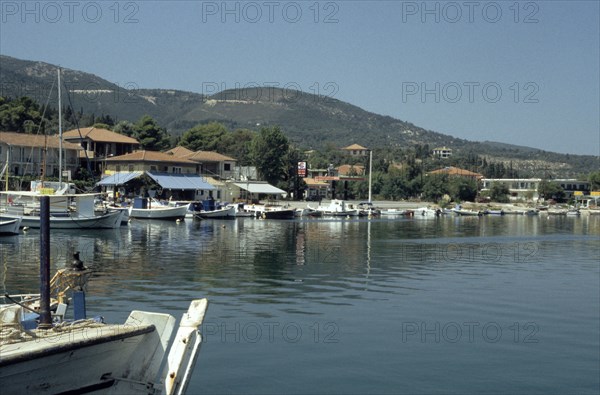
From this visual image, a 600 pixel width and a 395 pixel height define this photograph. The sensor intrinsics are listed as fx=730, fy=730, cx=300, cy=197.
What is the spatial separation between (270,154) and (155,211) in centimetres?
4634

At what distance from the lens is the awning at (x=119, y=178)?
92.2 m

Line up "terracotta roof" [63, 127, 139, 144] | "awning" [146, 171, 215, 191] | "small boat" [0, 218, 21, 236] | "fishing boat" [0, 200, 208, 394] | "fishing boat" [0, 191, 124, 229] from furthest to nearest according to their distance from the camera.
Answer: "terracotta roof" [63, 127, 139, 144]
"awning" [146, 171, 215, 191]
"fishing boat" [0, 191, 124, 229]
"small boat" [0, 218, 21, 236]
"fishing boat" [0, 200, 208, 394]

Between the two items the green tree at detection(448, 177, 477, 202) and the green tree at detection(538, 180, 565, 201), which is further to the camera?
the green tree at detection(538, 180, 565, 201)

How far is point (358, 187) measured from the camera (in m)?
148

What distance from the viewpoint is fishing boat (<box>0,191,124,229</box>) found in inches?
2331

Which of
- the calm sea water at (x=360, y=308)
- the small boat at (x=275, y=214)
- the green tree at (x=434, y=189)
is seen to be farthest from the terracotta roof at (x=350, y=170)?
the calm sea water at (x=360, y=308)

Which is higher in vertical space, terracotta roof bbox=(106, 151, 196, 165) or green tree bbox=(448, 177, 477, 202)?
terracotta roof bbox=(106, 151, 196, 165)

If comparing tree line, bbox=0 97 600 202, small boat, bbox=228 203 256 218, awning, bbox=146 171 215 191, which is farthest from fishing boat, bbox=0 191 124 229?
tree line, bbox=0 97 600 202

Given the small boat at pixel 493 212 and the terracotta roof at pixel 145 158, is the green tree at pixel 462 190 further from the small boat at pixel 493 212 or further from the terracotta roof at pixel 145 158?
the terracotta roof at pixel 145 158

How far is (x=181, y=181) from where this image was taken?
3792 inches

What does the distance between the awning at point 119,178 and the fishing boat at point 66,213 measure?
1140 inches

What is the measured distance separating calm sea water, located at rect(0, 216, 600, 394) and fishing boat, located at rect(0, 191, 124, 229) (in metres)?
7.63

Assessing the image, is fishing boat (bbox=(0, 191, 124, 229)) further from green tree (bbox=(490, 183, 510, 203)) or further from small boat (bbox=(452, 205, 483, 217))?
green tree (bbox=(490, 183, 510, 203))
